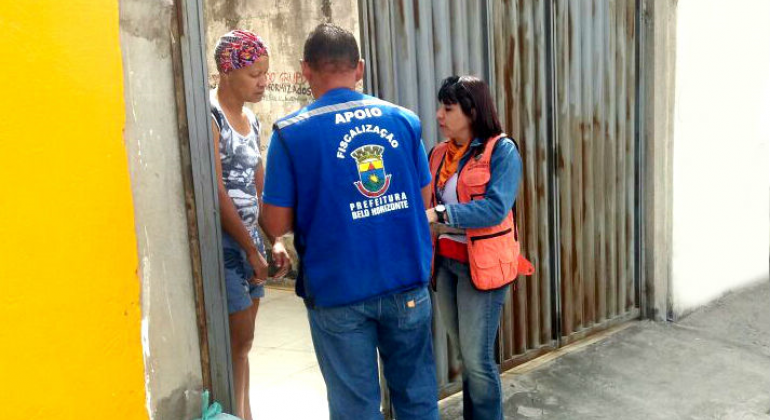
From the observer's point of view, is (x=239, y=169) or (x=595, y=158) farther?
(x=595, y=158)

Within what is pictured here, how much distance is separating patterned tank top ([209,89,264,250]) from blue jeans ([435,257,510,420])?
2.82ft

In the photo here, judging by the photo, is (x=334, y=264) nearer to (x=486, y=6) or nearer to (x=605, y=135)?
(x=486, y=6)

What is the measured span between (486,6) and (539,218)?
4.28 ft

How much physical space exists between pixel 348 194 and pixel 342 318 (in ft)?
1.44

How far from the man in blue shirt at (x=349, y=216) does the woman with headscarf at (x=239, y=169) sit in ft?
1.78

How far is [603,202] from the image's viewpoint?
210 inches

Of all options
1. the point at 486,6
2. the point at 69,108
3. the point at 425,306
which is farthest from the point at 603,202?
the point at 69,108

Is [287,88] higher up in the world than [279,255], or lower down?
higher up

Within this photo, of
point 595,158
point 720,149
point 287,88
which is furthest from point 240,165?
point 720,149

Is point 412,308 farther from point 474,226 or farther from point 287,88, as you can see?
point 287,88

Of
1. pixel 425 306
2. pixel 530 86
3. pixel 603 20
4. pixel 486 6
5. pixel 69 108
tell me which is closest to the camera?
pixel 69 108

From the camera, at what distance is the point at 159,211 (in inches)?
110

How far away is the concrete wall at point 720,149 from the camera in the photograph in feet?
18.6

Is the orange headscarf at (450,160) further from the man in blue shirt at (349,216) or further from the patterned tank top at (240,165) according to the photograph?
the patterned tank top at (240,165)
